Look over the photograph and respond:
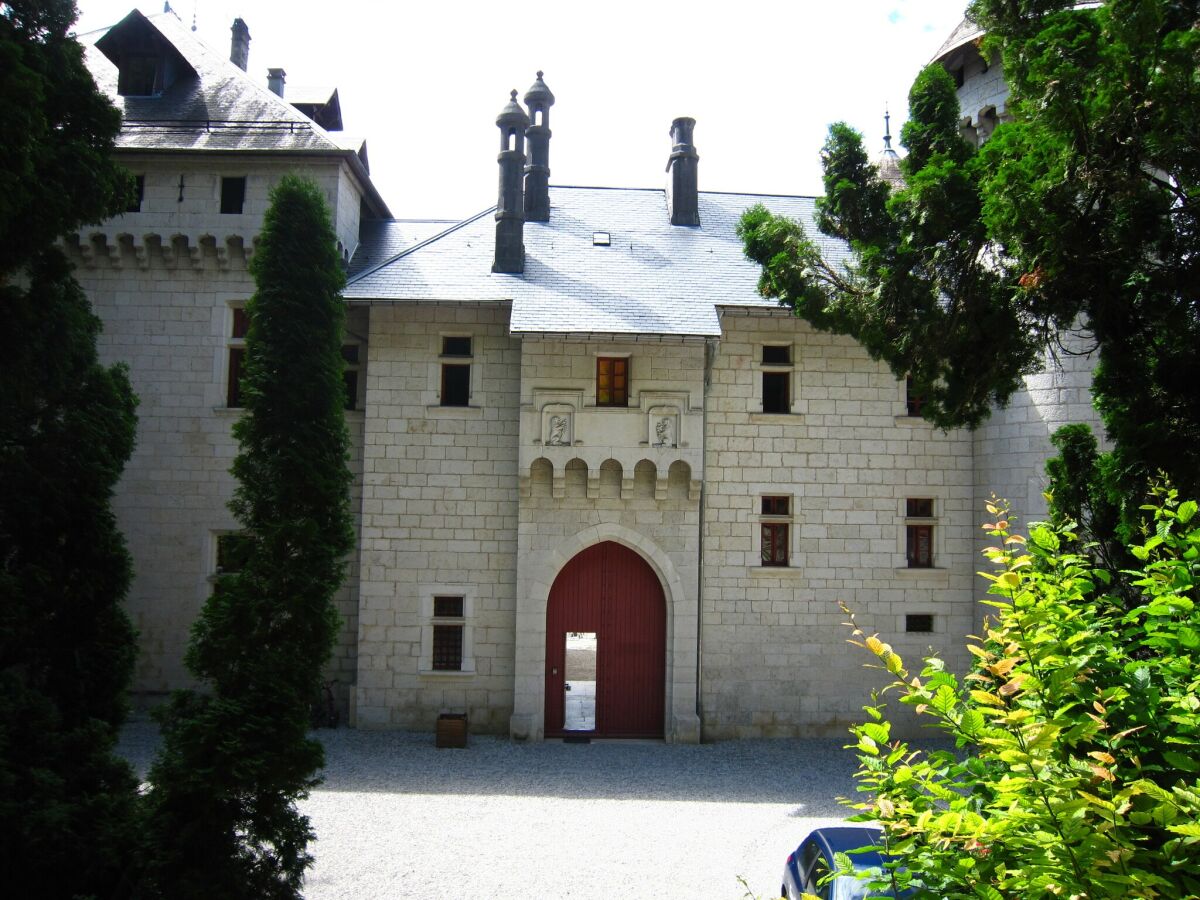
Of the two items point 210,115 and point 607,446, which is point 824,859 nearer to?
point 607,446

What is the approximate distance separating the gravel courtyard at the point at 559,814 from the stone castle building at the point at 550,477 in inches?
46.8

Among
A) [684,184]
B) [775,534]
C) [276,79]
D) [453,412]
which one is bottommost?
[775,534]

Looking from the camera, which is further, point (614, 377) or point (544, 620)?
point (614, 377)

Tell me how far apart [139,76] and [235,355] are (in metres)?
6.10

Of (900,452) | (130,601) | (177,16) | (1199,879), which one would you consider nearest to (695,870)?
(1199,879)

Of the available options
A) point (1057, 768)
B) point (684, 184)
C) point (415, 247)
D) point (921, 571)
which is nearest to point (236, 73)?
point (415, 247)

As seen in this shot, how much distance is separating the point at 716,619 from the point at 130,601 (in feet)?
32.4

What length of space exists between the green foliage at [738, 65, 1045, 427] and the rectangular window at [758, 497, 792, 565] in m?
7.38

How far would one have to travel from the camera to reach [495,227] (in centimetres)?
1716

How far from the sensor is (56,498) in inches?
376

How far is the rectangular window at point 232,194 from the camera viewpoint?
53.2 ft

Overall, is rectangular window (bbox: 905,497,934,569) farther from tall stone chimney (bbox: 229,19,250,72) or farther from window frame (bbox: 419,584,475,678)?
tall stone chimney (bbox: 229,19,250,72)

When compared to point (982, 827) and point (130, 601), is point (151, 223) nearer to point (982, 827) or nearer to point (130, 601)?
point (130, 601)

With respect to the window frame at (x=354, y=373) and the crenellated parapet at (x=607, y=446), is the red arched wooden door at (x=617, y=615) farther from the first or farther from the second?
the window frame at (x=354, y=373)
